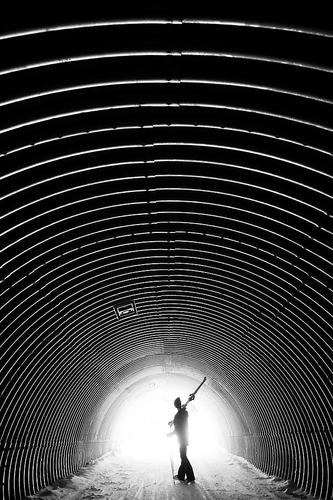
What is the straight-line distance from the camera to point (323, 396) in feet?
29.6

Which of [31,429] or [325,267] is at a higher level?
[325,267]

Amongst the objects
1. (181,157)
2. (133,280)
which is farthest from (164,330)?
(181,157)

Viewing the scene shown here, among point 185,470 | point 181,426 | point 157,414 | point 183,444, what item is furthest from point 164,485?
point 157,414

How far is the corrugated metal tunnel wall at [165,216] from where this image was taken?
14.6 feet

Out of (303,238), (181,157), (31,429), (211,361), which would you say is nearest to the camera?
(181,157)

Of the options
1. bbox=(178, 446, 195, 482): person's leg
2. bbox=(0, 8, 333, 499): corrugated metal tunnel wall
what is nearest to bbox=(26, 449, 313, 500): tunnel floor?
bbox=(178, 446, 195, 482): person's leg

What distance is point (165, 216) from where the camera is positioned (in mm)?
8125

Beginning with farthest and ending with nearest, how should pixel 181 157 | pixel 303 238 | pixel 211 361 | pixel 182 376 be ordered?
pixel 182 376
pixel 211 361
pixel 303 238
pixel 181 157

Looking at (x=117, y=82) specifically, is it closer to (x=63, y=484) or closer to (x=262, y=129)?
(x=262, y=129)

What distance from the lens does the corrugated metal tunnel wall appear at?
446 cm

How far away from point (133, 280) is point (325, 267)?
15.6ft

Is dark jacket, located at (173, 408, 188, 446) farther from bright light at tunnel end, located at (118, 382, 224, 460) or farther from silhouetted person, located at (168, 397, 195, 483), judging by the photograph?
bright light at tunnel end, located at (118, 382, 224, 460)

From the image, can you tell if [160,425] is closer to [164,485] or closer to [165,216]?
[164,485]

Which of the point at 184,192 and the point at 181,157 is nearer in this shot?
the point at 181,157
